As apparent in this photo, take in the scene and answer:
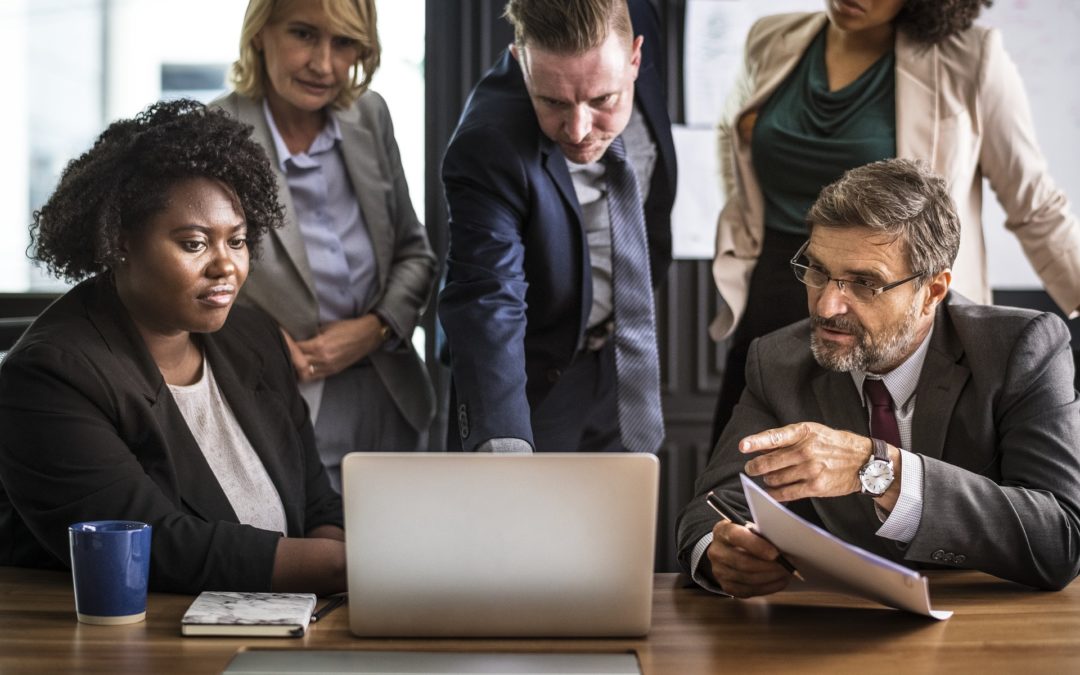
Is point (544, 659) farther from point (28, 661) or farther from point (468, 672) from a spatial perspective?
point (28, 661)

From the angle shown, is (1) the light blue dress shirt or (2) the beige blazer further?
(1) the light blue dress shirt

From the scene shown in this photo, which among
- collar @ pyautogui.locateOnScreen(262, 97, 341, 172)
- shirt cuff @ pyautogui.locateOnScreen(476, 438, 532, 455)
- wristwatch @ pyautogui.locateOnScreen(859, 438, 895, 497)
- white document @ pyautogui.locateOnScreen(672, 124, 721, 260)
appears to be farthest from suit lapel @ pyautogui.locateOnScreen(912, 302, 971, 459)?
white document @ pyautogui.locateOnScreen(672, 124, 721, 260)

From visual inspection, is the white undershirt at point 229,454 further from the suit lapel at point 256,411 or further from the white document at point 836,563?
the white document at point 836,563

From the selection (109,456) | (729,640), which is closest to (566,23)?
(109,456)

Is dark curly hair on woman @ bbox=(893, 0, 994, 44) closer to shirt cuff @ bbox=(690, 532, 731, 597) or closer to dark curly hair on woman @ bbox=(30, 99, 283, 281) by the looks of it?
shirt cuff @ bbox=(690, 532, 731, 597)

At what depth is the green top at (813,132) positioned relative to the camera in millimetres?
2422

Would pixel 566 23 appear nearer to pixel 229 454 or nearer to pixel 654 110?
pixel 654 110

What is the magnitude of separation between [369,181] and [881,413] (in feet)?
4.51

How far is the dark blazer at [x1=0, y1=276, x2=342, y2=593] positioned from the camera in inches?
65.3

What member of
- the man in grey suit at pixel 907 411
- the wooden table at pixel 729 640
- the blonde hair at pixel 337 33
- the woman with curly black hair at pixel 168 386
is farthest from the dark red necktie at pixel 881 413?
the blonde hair at pixel 337 33

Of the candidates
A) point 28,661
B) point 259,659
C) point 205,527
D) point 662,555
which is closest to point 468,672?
point 259,659

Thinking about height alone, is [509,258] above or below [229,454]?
above

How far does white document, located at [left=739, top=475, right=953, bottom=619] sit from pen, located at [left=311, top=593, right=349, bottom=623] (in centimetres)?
54

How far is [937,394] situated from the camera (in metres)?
1.91
